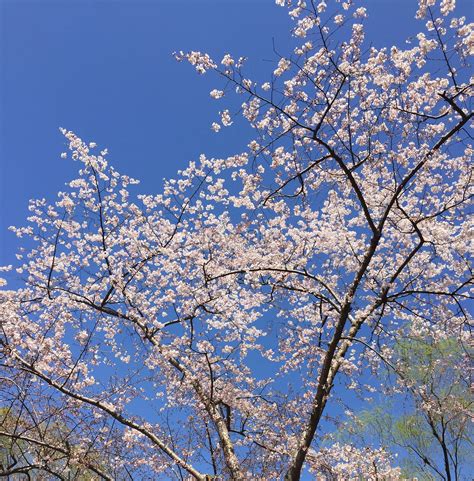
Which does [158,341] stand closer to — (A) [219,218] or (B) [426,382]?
(A) [219,218]

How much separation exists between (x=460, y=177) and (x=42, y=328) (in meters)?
7.65

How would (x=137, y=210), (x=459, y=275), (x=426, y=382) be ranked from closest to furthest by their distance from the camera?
(x=459, y=275) → (x=137, y=210) → (x=426, y=382)

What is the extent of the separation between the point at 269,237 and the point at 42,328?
456 centimetres

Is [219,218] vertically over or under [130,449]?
over

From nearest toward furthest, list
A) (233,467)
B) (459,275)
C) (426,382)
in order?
(233,467)
(459,275)
(426,382)

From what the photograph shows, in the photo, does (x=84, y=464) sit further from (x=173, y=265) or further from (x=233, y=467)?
(x=173, y=265)

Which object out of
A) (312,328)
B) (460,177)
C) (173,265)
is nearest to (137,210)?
(173,265)

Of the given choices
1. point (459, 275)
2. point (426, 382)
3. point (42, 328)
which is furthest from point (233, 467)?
point (426, 382)

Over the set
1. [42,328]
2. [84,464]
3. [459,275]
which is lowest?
[84,464]

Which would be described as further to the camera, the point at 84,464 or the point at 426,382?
the point at 426,382

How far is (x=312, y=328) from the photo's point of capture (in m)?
8.54

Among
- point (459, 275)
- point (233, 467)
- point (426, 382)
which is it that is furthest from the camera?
point (426, 382)

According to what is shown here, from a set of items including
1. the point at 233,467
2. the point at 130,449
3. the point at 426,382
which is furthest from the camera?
the point at 426,382

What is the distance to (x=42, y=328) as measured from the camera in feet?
25.3
